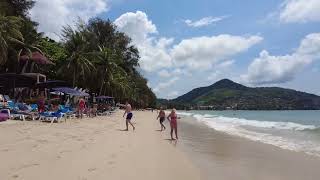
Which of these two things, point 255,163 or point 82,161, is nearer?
point 82,161

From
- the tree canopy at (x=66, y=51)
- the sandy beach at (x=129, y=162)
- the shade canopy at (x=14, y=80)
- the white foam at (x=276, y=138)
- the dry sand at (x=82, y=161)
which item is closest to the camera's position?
the dry sand at (x=82, y=161)

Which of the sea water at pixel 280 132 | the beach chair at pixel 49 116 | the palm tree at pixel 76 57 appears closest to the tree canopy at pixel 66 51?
the palm tree at pixel 76 57

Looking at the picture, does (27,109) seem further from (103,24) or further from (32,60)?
(103,24)

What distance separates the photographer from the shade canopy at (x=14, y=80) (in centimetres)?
2720

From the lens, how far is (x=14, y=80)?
91.0 feet

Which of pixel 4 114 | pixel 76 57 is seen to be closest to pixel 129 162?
pixel 4 114

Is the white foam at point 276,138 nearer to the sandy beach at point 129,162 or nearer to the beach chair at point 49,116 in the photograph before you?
the sandy beach at point 129,162

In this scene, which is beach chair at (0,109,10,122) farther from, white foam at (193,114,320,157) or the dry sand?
white foam at (193,114,320,157)

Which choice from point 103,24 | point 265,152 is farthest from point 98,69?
point 265,152

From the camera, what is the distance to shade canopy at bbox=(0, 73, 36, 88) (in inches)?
1071

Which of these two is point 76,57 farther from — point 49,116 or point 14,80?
point 49,116

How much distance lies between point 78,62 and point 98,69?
9126mm

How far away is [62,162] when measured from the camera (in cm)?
960

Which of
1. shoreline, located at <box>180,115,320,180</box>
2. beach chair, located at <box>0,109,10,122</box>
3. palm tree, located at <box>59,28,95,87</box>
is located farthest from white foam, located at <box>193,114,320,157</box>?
palm tree, located at <box>59,28,95,87</box>
